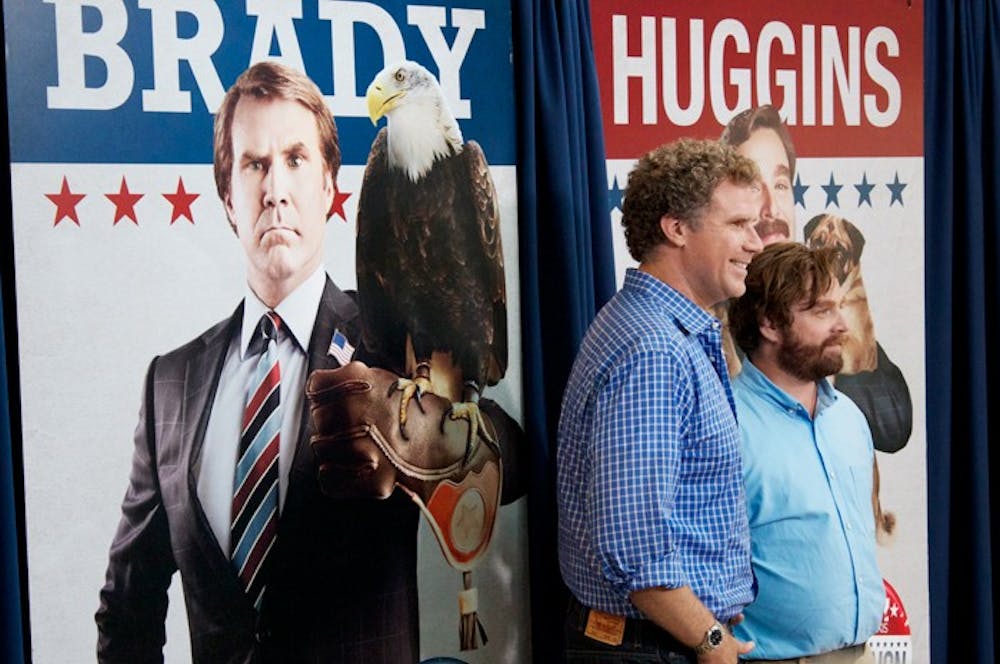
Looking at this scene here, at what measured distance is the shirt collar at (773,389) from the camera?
228 cm

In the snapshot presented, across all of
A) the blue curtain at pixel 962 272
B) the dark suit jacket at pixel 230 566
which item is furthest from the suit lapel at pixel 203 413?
the blue curtain at pixel 962 272

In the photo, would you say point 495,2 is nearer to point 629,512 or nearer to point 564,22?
point 564,22

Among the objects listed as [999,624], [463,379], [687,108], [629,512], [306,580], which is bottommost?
[999,624]

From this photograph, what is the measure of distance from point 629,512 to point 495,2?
3.83 ft

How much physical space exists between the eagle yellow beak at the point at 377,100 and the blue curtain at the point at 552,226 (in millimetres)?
289

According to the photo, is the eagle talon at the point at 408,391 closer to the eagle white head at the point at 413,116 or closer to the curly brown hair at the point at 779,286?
the eagle white head at the point at 413,116

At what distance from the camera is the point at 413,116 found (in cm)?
232

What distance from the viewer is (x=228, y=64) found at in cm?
215

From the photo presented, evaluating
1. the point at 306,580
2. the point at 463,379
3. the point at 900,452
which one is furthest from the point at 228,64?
the point at 900,452

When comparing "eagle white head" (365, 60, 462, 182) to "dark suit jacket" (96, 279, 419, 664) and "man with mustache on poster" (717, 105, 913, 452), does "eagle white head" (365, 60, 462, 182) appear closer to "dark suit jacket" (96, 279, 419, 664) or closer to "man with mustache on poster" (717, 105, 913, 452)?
"dark suit jacket" (96, 279, 419, 664)

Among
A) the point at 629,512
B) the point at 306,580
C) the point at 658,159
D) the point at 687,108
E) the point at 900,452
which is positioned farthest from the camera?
the point at 900,452

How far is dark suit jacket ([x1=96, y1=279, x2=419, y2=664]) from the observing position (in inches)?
83.4

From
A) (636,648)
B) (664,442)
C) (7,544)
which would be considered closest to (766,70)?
(664,442)

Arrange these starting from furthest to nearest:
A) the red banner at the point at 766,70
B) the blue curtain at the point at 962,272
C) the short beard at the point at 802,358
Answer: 1. the blue curtain at the point at 962,272
2. the red banner at the point at 766,70
3. the short beard at the point at 802,358
